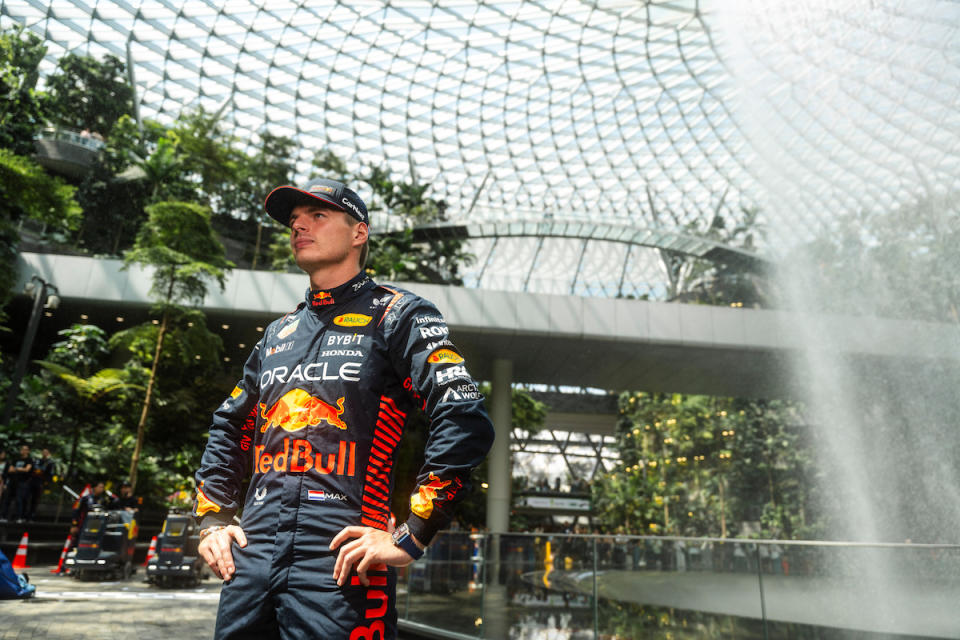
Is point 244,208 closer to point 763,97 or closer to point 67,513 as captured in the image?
point 67,513

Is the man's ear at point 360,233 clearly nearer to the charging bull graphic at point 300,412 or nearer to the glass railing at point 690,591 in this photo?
the charging bull graphic at point 300,412

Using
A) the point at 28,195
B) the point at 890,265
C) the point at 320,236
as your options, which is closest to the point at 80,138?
the point at 28,195

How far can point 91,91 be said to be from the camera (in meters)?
35.9

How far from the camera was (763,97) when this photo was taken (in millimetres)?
37562

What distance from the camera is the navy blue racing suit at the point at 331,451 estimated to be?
5.19 feet

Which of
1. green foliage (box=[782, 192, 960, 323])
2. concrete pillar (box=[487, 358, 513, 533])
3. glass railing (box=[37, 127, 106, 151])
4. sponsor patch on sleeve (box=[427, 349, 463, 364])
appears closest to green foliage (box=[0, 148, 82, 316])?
concrete pillar (box=[487, 358, 513, 533])

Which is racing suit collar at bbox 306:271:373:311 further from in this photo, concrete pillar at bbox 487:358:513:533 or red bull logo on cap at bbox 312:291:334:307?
concrete pillar at bbox 487:358:513:533

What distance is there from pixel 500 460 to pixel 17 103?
17.7 metres

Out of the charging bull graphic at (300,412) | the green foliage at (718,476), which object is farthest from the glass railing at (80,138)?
the charging bull graphic at (300,412)

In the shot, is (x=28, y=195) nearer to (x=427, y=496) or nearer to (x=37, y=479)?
(x=37, y=479)

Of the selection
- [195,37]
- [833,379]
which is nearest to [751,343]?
[833,379]

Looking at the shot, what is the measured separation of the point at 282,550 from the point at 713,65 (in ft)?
134

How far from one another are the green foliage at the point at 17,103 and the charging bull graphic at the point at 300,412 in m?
18.3

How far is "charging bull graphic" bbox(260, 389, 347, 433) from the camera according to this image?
1.79 metres
